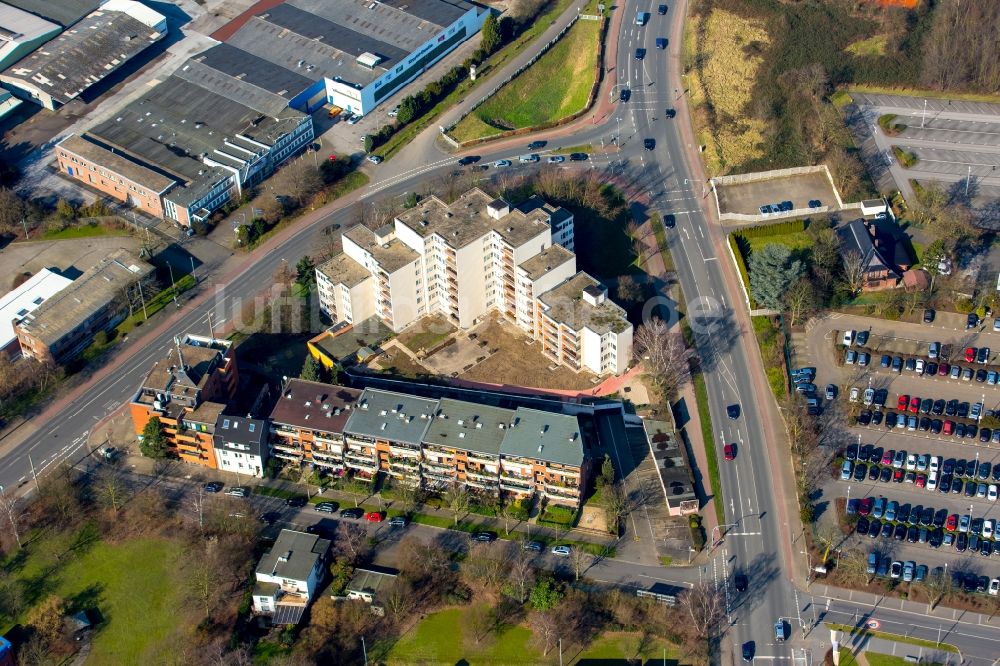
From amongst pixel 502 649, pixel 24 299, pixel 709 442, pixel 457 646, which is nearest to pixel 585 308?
pixel 709 442

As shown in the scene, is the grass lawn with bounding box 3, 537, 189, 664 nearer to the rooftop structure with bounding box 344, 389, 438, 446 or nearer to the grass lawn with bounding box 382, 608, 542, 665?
the grass lawn with bounding box 382, 608, 542, 665

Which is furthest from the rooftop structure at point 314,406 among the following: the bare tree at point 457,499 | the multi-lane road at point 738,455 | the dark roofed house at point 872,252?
the dark roofed house at point 872,252

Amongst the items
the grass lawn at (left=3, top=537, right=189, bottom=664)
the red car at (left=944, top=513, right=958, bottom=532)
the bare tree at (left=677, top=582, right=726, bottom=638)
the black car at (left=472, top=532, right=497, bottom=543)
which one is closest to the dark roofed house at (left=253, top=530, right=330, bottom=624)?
the grass lawn at (left=3, top=537, right=189, bottom=664)

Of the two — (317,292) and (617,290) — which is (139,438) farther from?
(617,290)

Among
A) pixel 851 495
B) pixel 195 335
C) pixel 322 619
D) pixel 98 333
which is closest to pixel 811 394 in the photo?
pixel 851 495

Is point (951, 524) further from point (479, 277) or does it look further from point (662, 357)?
point (479, 277)

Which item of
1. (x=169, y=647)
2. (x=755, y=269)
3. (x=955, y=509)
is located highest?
(x=755, y=269)

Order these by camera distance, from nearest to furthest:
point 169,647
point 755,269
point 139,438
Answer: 1. point 169,647
2. point 139,438
3. point 755,269
